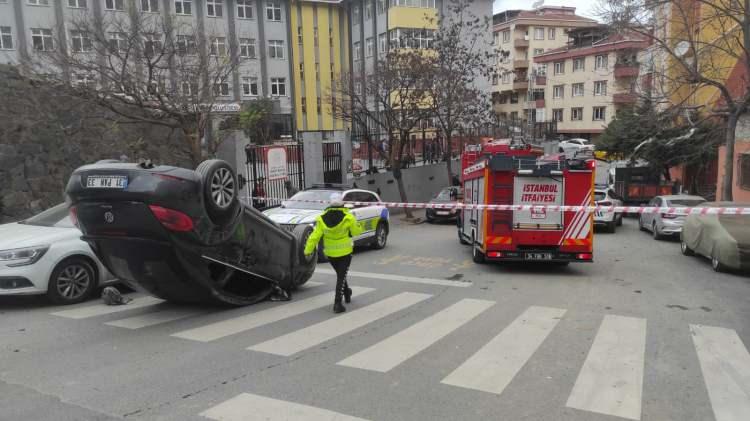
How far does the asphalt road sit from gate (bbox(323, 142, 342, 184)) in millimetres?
13649

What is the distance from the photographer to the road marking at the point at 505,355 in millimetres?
5207

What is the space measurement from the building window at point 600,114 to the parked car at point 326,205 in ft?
162

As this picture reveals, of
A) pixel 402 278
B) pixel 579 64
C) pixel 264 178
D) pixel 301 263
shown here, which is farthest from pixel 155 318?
pixel 579 64

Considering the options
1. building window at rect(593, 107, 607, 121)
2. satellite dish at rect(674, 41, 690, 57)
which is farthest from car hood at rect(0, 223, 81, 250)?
building window at rect(593, 107, 607, 121)

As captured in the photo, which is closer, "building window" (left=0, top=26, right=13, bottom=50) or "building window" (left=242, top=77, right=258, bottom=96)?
"building window" (left=0, top=26, right=13, bottom=50)

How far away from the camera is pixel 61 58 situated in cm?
1513

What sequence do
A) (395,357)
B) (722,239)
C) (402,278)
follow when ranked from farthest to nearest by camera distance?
1. (722,239)
2. (402,278)
3. (395,357)

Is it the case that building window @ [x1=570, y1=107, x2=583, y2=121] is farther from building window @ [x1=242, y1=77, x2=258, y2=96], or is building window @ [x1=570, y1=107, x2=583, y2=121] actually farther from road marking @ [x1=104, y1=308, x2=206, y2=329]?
road marking @ [x1=104, y1=308, x2=206, y2=329]

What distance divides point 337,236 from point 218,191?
2.02 m

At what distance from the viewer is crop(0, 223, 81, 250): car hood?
26.3ft

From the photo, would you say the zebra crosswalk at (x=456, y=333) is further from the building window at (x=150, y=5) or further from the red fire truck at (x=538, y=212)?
the building window at (x=150, y=5)

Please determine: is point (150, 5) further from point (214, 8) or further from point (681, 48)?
point (681, 48)

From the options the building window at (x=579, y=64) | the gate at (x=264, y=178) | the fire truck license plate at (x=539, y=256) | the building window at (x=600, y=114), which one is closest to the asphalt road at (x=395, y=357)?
the fire truck license plate at (x=539, y=256)

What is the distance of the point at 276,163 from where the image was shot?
20281mm
